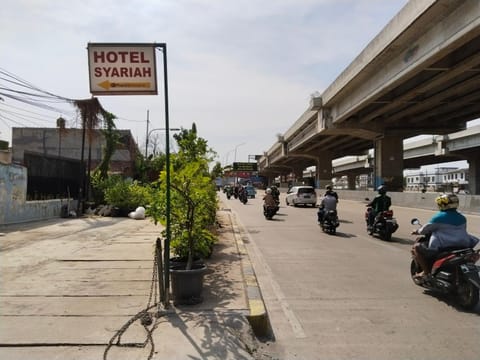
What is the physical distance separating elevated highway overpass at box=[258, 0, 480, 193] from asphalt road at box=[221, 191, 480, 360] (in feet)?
39.6

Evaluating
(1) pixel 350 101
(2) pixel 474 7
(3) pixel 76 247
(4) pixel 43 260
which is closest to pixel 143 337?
(4) pixel 43 260

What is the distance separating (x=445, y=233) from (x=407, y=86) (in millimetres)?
22991

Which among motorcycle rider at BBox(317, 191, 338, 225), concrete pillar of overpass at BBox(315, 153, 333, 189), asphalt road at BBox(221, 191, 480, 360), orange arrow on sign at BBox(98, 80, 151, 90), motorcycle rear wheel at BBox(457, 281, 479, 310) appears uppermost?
concrete pillar of overpass at BBox(315, 153, 333, 189)

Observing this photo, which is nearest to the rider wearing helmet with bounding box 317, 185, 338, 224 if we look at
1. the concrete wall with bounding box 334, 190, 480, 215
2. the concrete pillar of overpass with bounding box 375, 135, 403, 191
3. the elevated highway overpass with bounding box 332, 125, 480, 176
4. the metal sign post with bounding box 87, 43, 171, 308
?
the metal sign post with bounding box 87, 43, 171, 308

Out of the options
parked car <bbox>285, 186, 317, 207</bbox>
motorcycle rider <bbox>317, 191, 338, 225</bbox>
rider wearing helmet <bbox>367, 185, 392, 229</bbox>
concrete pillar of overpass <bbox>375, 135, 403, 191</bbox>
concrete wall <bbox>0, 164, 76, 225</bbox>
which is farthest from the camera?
concrete pillar of overpass <bbox>375, 135, 403, 191</bbox>

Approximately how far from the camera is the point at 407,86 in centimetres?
2708

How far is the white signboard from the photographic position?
5871 mm

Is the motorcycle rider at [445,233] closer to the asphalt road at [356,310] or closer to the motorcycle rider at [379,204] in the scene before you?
the asphalt road at [356,310]

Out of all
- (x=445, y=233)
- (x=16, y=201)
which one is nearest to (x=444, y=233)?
(x=445, y=233)

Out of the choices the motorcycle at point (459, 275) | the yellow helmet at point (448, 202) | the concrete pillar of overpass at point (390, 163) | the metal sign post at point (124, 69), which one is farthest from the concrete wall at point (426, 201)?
the metal sign post at point (124, 69)

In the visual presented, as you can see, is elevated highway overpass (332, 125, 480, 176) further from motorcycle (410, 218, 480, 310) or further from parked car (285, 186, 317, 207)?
motorcycle (410, 218, 480, 310)

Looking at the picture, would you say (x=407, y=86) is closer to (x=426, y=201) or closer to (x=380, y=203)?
(x=426, y=201)

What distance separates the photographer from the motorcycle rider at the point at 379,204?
13162mm

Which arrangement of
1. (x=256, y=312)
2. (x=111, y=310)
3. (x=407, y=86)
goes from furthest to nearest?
(x=407, y=86)
(x=111, y=310)
(x=256, y=312)
